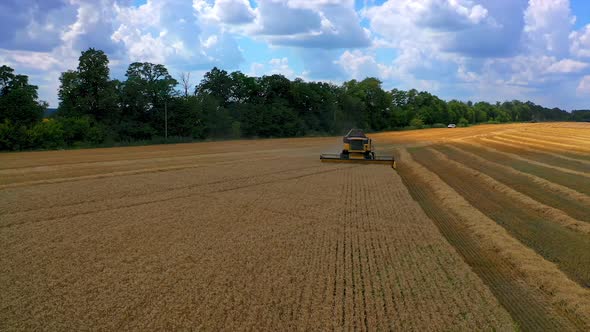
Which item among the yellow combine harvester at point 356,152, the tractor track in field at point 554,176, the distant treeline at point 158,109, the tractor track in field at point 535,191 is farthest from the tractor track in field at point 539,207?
the distant treeline at point 158,109

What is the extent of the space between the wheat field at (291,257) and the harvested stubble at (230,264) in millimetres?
36

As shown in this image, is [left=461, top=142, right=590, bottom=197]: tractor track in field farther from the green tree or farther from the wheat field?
the green tree

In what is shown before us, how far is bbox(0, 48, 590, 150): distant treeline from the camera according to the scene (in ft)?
127

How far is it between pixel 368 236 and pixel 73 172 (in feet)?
57.8

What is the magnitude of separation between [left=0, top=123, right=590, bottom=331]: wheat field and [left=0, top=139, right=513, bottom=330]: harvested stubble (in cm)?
4

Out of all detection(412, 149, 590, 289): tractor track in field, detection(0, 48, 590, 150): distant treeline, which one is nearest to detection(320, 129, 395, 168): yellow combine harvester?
detection(412, 149, 590, 289): tractor track in field

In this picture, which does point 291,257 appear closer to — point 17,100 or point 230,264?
point 230,264

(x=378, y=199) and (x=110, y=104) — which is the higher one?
(x=110, y=104)

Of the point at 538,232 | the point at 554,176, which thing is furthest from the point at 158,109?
the point at 538,232

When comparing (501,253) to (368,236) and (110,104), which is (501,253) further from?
(110,104)

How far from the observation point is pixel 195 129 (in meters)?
56.6

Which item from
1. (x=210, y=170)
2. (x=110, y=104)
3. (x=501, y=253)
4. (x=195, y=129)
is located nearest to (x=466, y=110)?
(x=195, y=129)

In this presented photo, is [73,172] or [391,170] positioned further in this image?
[391,170]

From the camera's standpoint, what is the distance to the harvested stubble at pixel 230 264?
6.55 m
